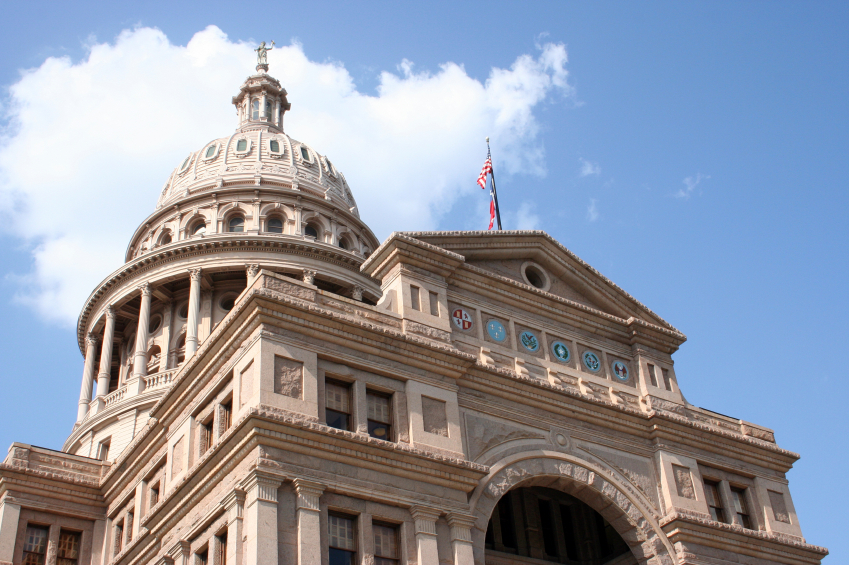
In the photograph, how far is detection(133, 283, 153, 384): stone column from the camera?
53094 millimetres

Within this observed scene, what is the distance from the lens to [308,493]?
23203 millimetres

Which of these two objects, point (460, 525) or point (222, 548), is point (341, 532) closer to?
point (222, 548)

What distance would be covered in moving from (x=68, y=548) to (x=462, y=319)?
1566 cm

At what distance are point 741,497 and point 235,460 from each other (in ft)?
59.8

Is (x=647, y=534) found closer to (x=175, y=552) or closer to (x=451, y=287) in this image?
→ (x=451, y=287)

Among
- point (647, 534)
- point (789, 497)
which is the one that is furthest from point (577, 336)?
point (789, 497)

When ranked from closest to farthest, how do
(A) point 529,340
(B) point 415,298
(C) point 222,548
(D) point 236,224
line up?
(C) point 222,548 < (B) point 415,298 < (A) point 529,340 < (D) point 236,224

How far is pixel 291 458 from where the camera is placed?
77.3 feet

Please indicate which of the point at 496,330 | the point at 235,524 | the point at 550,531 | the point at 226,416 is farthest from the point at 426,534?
the point at 550,531

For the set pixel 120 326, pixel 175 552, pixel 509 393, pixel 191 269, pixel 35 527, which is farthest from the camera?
pixel 120 326

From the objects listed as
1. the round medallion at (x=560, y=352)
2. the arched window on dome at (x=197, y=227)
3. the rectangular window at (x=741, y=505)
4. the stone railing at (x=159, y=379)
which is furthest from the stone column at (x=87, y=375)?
the rectangular window at (x=741, y=505)

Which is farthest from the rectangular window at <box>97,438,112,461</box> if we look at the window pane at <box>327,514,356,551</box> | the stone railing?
the window pane at <box>327,514,356,551</box>

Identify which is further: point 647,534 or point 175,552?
point 647,534

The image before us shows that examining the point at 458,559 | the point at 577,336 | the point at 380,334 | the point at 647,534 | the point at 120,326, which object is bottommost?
the point at 458,559
